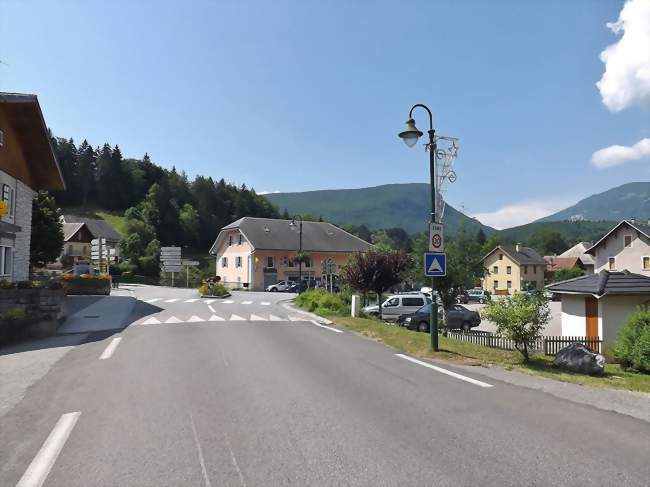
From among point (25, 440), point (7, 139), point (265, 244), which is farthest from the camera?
point (265, 244)

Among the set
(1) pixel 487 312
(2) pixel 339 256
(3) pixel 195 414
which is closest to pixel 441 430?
(3) pixel 195 414

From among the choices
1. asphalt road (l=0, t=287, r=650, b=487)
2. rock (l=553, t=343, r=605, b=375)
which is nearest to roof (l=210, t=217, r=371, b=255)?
rock (l=553, t=343, r=605, b=375)

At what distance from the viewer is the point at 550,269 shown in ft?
352

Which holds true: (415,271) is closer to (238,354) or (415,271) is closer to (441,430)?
(238,354)

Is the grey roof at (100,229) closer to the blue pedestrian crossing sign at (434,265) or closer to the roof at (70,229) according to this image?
the roof at (70,229)

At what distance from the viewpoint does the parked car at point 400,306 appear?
2598 cm

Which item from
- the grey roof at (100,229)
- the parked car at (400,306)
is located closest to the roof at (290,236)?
the parked car at (400,306)

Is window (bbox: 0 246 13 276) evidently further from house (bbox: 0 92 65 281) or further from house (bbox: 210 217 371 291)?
house (bbox: 210 217 371 291)

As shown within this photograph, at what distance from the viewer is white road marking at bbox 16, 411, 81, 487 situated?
4484 millimetres

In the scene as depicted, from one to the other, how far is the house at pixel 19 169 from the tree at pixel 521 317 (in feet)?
61.2

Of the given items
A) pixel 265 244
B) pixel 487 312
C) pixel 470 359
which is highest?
pixel 265 244

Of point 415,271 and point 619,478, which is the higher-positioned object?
point 415,271

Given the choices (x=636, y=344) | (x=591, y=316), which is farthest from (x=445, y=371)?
(x=591, y=316)

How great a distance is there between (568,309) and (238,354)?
682 inches
